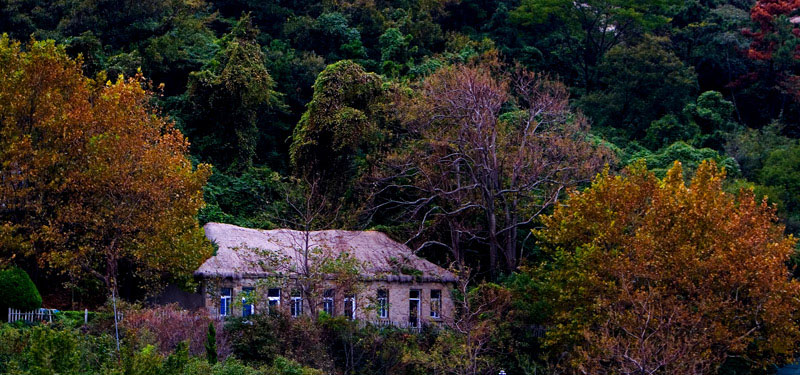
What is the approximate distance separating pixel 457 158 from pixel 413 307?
20.5 feet

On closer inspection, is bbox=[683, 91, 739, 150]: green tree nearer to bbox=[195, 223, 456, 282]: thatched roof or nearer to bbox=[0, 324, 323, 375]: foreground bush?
bbox=[195, 223, 456, 282]: thatched roof

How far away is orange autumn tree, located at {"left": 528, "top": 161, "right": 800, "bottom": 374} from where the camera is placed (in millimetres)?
31453

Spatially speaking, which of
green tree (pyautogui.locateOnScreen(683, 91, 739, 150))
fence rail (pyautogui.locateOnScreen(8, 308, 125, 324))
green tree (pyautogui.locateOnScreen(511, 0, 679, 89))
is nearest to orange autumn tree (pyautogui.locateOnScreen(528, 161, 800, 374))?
fence rail (pyautogui.locateOnScreen(8, 308, 125, 324))

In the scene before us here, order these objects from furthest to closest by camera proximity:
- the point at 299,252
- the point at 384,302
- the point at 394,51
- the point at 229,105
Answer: the point at 394,51 → the point at 229,105 → the point at 384,302 → the point at 299,252

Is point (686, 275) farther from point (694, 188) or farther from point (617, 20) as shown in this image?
point (617, 20)

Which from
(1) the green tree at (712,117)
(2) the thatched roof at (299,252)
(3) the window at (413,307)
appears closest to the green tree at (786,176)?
(1) the green tree at (712,117)

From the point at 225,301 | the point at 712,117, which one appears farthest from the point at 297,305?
the point at 712,117

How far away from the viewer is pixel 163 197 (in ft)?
104

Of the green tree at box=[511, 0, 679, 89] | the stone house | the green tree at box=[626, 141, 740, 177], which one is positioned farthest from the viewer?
the green tree at box=[511, 0, 679, 89]

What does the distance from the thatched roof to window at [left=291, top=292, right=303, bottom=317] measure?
3.47 feet

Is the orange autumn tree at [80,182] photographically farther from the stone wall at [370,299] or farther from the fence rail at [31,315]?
the stone wall at [370,299]

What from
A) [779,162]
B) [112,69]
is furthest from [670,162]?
[112,69]

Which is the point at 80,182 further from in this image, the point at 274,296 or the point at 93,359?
the point at 274,296

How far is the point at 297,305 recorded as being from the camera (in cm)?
3503
